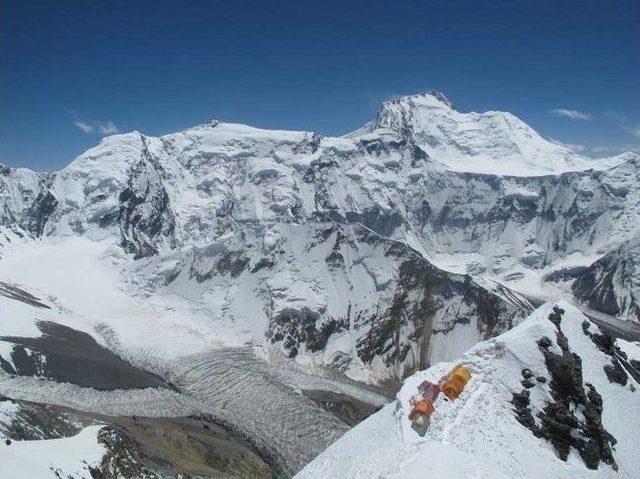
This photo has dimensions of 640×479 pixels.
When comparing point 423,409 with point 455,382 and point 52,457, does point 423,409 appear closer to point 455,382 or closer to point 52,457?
point 455,382

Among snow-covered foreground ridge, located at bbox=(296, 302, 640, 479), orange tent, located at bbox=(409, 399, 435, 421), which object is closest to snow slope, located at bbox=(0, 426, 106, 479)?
snow-covered foreground ridge, located at bbox=(296, 302, 640, 479)

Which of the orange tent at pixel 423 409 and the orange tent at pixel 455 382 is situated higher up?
the orange tent at pixel 455 382

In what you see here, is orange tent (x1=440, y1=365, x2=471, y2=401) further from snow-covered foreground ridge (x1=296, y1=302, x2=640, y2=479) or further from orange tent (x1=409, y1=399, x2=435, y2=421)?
orange tent (x1=409, y1=399, x2=435, y2=421)

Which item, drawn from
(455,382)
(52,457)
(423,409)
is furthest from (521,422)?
(52,457)

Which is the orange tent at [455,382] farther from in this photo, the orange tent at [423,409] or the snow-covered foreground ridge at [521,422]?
the orange tent at [423,409]

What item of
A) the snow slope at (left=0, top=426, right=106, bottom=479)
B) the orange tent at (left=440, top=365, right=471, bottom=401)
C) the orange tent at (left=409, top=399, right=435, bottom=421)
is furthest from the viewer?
the snow slope at (left=0, top=426, right=106, bottom=479)

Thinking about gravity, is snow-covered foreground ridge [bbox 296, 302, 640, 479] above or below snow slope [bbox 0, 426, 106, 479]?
above

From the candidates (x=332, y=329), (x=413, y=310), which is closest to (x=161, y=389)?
(x=332, y=329)

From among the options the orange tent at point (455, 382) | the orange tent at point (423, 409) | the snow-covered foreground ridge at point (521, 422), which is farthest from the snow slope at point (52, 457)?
the orange tent at point (455, 382)
